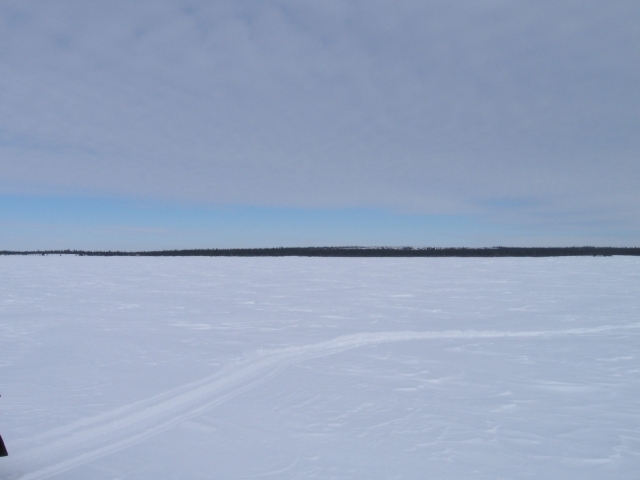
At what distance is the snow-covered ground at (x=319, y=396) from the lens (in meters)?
2.70

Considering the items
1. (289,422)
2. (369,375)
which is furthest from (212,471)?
(369,375)

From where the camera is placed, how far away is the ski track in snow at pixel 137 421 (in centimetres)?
274

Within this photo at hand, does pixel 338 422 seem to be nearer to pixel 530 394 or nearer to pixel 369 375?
pixel 369 375

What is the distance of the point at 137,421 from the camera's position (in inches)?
129

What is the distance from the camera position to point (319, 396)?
3814 mm

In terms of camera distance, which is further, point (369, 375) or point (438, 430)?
point (369, 375)

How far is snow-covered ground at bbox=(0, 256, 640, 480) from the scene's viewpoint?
270 cm

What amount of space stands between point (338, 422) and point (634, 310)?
8211 mm

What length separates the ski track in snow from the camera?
9.00 ft

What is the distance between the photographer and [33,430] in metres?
3.12

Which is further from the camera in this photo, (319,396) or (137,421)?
(319,396)

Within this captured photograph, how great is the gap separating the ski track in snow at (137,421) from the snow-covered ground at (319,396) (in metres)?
0.02

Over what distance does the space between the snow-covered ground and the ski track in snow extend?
0.02m

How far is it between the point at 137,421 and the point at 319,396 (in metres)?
1.50
